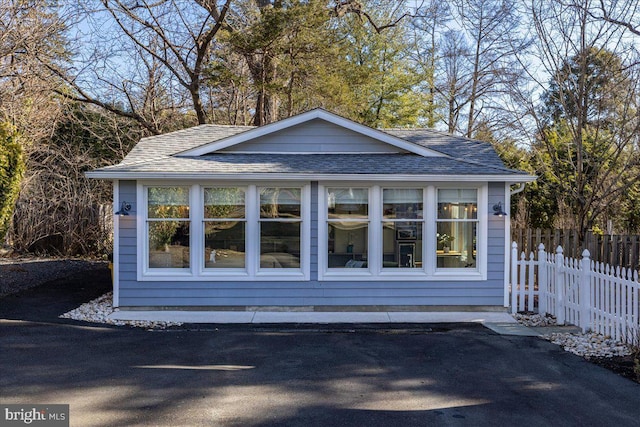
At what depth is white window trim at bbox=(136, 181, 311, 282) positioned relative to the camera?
30.0 ft

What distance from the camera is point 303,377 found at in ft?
17.8

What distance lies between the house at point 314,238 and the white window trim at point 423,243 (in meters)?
0.02

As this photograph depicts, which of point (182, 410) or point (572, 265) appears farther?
point (572, 265)

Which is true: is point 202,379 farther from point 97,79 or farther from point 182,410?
point 97,79

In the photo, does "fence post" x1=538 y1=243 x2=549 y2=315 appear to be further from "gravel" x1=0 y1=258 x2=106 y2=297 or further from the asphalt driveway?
"gravel" x1=0 y1=258 x2=106 y2=297

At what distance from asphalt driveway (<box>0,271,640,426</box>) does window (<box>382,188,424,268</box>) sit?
5.67 feet

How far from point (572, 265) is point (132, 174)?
7.55 m

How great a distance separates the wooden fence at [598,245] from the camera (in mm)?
10398

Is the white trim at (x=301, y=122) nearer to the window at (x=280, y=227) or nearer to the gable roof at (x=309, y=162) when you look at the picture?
the gable roof at (x=309, y=162)

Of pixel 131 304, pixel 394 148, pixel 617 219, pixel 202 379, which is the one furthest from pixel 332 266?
pixel 617 219

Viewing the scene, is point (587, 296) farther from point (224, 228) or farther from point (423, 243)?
point (224, 228)

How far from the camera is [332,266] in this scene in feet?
30.6

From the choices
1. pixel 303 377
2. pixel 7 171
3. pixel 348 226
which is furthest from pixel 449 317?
pixel 7 171

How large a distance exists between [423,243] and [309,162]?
2620 millimetres
